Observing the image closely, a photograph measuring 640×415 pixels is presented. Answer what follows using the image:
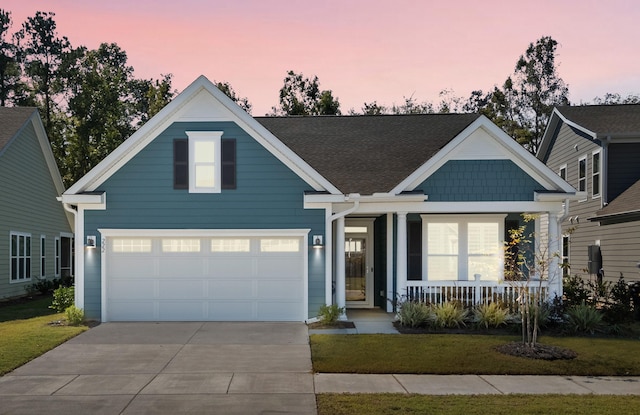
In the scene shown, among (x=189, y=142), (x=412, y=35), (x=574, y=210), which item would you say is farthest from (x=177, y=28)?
(x=574, y=210)

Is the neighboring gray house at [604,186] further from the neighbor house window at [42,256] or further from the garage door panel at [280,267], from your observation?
the neighbor house window at [42,256]

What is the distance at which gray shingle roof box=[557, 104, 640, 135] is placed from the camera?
19.1 metres

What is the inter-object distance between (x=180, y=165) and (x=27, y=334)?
507cm

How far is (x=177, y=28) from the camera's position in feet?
60.2

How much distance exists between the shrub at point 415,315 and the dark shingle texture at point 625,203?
766cm

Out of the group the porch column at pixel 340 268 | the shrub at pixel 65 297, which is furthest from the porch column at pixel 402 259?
the shrub at pixel 65 297

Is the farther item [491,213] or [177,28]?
[177,28]

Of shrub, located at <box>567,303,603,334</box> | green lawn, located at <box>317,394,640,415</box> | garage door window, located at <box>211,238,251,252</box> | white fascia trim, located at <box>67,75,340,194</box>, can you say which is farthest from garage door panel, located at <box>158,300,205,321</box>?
shrub, located at <box>567,303,603,334</box>

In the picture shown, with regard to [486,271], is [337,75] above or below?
above

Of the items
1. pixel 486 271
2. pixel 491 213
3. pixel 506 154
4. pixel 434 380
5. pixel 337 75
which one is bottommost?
pixel 434 380

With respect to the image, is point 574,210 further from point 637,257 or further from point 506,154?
point 506,154

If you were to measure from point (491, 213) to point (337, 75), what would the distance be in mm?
22247

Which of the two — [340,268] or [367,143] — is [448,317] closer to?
[340,268]

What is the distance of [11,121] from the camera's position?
68.9 ft
